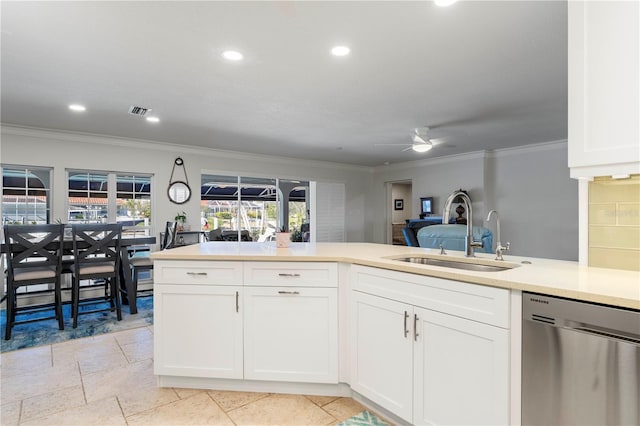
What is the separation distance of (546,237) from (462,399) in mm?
5603

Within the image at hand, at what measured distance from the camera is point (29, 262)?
3.46m

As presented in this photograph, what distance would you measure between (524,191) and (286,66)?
532cm

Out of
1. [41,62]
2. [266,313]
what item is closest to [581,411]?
[266,313]

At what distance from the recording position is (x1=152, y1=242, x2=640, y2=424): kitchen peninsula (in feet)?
4.82

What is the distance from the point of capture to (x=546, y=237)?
6066 millimetres

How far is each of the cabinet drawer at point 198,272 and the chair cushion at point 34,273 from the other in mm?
2061

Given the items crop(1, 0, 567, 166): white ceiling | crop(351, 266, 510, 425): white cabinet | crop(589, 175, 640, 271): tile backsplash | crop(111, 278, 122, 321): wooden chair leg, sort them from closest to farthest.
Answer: crop(351, 266, 510, 425): white cabinet, crop(589, 175, 640, 271): tile backsplash, crop(1, 0, 567, 166): white ceiling, crop(111, 278, 122, 321): wooden chair leg

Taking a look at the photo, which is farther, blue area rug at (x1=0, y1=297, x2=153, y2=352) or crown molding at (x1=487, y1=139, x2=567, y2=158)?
crown molding at (x1=487, y1=139, x2=567, y2=158)

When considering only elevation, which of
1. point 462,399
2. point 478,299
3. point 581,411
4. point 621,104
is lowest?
point 462,399

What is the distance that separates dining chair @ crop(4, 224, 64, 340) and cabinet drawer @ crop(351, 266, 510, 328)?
3270mm

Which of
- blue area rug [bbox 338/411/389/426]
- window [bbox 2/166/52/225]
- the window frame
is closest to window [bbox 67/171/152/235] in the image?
the window frame

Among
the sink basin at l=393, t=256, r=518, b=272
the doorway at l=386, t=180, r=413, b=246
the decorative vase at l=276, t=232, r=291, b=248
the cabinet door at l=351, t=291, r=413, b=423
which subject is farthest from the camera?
the doorway at l=386, t=180, r=413, b=246

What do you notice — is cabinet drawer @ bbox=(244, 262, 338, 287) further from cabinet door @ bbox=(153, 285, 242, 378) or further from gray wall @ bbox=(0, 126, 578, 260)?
gray wall @ bbox=(0, 126, 578, 260)

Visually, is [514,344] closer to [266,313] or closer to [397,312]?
[397,312]
